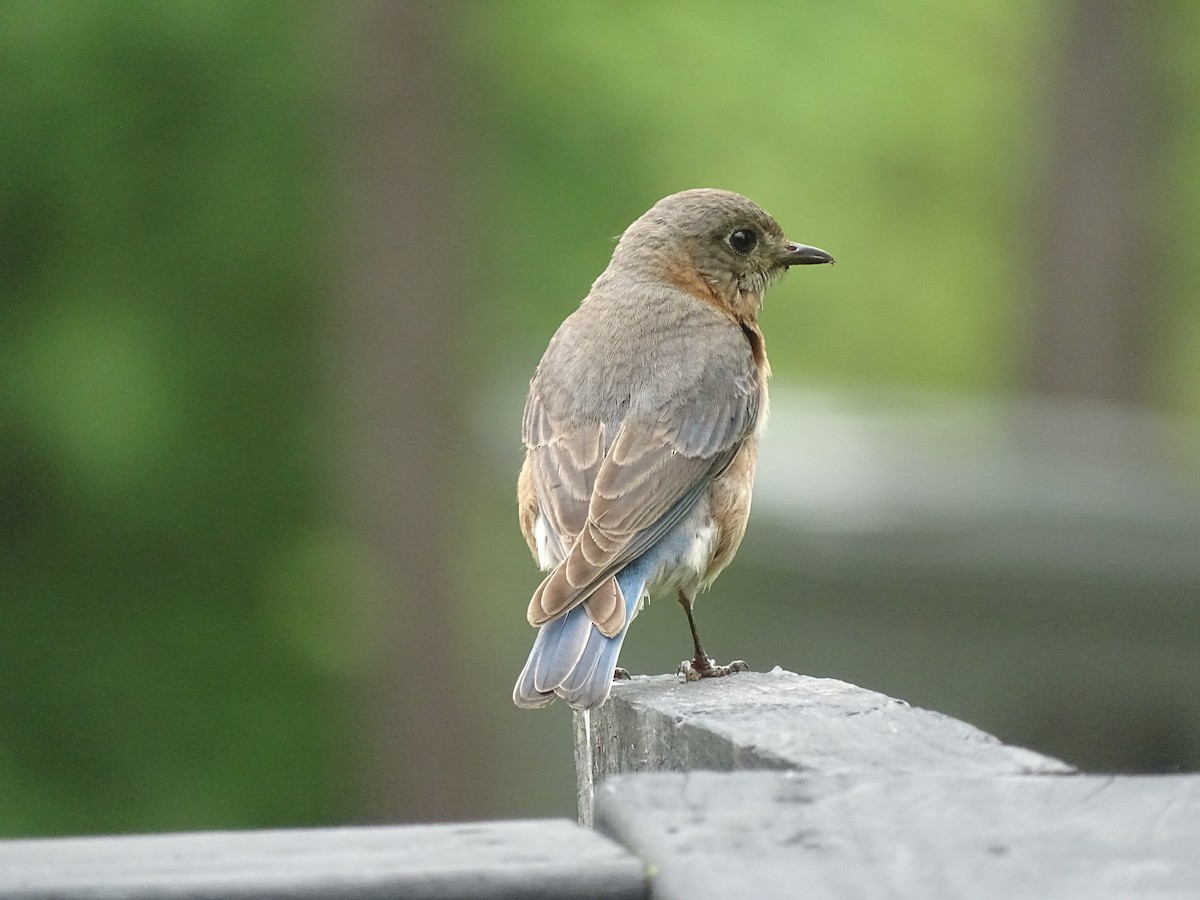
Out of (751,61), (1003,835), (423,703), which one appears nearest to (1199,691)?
(423,703)

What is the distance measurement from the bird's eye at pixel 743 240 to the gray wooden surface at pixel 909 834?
408 centimetres

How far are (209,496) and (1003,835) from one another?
10.6 m

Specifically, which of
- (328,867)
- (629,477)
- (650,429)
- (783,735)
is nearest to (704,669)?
(629,477)

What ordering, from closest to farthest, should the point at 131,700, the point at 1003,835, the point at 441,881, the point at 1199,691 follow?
1. the point at 441,881
2. the point at 1003,835
3. the point at 1199,691
4. the point at 131,700

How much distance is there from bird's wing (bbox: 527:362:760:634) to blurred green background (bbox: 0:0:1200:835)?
4.48 m

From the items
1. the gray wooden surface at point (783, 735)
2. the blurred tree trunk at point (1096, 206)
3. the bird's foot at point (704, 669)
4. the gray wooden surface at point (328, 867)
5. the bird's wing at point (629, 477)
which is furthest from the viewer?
the blurred tree trunk at point (1096, 206)

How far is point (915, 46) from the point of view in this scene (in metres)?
17.8

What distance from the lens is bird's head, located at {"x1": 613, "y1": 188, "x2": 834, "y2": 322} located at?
263 inches

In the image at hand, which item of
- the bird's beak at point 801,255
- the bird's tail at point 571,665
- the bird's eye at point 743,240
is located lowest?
the bird's tail at point 571,665

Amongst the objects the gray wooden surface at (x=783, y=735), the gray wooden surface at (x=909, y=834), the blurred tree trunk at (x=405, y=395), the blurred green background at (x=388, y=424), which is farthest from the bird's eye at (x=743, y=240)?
the blurred tree trunk at (x=405, y=395)

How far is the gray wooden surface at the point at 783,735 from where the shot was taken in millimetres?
3072

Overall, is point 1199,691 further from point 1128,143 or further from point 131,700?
point 131,700

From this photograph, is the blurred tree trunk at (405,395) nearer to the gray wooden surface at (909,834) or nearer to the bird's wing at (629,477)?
the bird's wing at (629,477)

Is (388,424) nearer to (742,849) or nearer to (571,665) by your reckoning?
(571,665)
